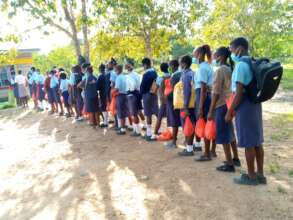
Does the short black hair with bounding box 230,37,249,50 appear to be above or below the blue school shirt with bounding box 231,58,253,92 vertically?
above

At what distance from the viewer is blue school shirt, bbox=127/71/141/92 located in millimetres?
7797

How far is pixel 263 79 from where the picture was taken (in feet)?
13.0

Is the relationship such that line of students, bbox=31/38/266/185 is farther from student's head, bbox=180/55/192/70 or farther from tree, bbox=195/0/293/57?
tree, bbox=195/0/293/57

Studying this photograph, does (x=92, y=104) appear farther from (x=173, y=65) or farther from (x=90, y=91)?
(x=173, y=65)

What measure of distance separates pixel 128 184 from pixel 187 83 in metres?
1.92

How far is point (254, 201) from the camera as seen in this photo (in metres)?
4.03

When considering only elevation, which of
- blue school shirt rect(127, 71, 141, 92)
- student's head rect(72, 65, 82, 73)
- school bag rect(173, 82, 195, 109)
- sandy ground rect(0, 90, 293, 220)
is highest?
student's head rect(72, 65, 82, 73)

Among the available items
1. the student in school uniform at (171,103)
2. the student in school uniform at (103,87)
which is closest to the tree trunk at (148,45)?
the student in school uniform at (103,87)

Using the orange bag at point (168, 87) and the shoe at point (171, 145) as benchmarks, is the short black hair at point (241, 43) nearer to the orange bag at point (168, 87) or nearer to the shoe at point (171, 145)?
the orange bag at point (168, 87)

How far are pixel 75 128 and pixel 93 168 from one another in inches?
162

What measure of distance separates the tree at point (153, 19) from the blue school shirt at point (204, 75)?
6.37 meters

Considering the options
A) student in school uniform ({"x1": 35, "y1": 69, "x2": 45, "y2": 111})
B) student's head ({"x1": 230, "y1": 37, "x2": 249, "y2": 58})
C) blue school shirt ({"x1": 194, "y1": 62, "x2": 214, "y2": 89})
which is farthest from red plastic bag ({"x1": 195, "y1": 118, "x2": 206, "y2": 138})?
student in school uniform ({"x1": 35, "y1": 69, "x2": 45, "y2": 111})

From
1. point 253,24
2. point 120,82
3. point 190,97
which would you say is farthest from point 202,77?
point 253,24

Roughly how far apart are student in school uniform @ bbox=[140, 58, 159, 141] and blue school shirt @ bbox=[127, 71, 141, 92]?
501mm
